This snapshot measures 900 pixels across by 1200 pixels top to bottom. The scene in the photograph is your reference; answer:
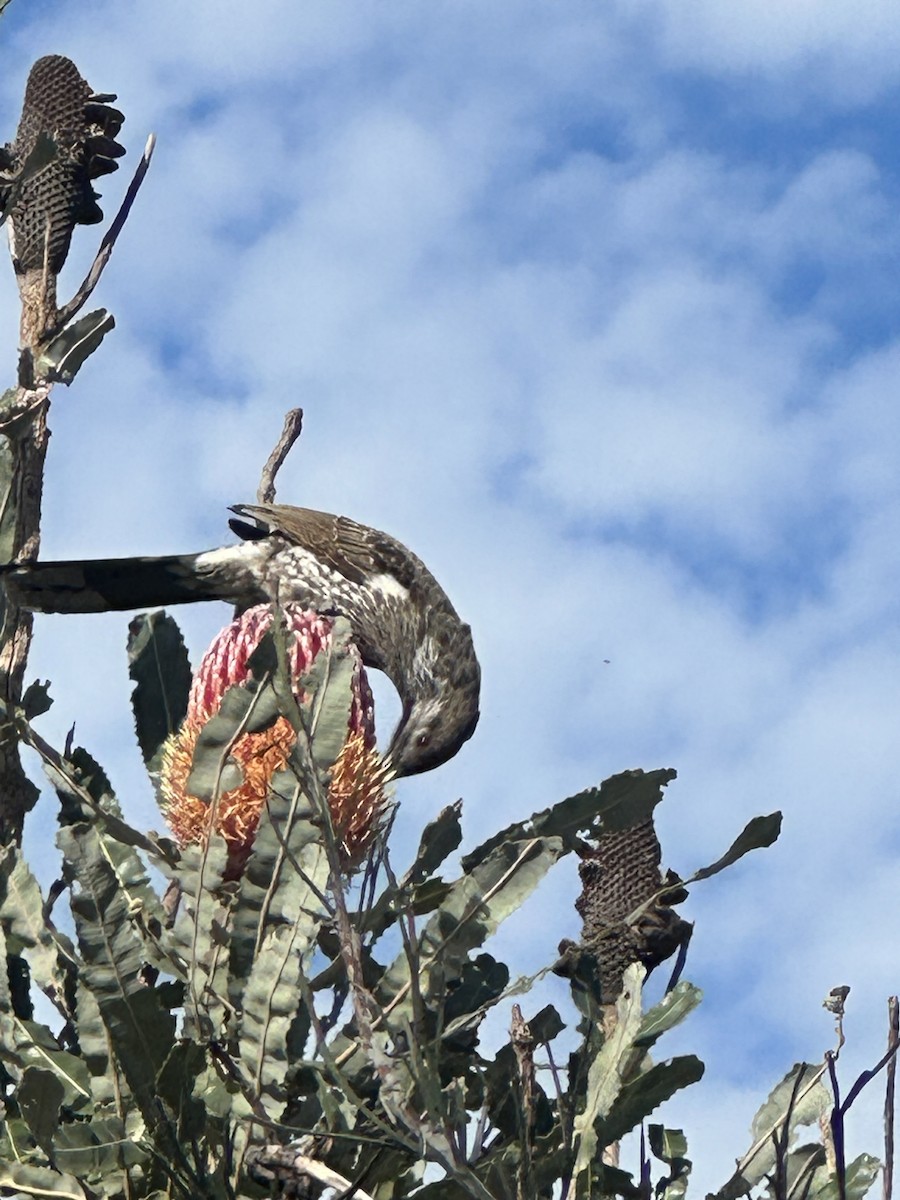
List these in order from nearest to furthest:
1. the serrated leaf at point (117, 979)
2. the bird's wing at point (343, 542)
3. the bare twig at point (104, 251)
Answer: the serrated leaf at point (117, 979) < the bare twig at point (104, 251) < the bird's wing at point (343, 542)

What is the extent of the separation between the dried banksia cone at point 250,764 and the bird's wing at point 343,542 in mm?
2134

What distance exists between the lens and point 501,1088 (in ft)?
8.32

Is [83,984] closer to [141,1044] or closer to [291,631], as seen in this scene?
[141,1044]

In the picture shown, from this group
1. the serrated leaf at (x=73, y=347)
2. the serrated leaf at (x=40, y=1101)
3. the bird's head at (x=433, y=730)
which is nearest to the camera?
the serrated leaf at (x=40, y=1101)

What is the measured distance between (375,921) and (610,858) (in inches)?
29.4

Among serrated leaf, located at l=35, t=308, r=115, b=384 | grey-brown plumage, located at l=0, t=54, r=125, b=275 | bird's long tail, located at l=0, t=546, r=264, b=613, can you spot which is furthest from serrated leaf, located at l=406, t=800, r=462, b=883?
grey-brown plumage, located at l=0, t=54, r=125, b=275

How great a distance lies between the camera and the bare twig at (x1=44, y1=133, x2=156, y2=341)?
11.9 feet

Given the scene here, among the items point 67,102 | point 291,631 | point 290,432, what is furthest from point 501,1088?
point 67,102

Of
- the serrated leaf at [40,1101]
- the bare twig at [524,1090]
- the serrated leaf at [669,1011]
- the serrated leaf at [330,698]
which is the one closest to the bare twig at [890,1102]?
the bare twig at [524,1090]

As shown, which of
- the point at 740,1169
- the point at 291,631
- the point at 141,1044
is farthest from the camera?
the point at 291,631

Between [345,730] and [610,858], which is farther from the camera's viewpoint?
[610,858]

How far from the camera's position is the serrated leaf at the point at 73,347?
123 inches

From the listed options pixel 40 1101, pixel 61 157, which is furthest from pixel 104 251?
pixel 40 1101

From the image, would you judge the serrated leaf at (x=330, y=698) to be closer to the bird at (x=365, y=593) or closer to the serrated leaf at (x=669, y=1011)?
the serrated leaf at (x=669, y=1011)
